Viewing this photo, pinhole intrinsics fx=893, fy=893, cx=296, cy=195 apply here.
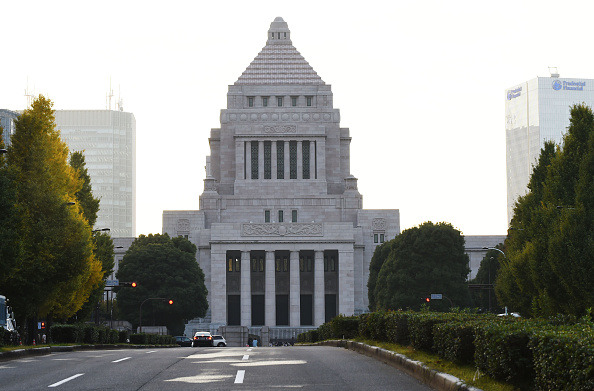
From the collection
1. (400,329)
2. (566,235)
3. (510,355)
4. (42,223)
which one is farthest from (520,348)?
(42,223)

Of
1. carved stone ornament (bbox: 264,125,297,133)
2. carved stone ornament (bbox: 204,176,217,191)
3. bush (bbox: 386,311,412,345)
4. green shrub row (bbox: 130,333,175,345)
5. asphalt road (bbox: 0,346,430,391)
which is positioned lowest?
green shrub row (bbox: 130,333,175,345)

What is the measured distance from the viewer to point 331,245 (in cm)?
10944

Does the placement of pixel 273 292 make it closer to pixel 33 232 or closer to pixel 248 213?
pixel 248 213

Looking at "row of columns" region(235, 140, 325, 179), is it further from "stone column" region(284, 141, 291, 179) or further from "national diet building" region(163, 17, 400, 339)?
"national diet building" region(163, 17, 400, 339)

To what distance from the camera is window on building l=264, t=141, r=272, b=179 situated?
4862 inches

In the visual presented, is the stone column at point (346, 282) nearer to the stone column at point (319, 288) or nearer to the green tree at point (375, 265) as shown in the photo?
the stone column at point (319, 288)

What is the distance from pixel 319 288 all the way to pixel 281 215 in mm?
12926

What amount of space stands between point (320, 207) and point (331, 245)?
976cm

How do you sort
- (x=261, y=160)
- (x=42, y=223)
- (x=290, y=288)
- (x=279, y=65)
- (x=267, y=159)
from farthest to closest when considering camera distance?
(x=279, y=65)
(x=267, y=159)
(x=261, y=160)
(x=290, y=288)
(x=42, y=223)

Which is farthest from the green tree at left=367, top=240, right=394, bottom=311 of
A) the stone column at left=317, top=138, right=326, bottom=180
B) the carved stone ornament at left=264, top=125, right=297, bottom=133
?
the carved stone ornament at left=264, top=125, right=297, bottom=133

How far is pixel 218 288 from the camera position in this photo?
108438mm

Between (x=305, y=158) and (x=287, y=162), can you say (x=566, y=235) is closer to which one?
(x=287, y=162)

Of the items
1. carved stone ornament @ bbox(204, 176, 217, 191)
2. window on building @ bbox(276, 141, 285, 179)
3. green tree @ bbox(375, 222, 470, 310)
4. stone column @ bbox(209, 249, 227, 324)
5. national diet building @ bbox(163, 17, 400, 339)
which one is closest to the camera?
green tree @ bbox(375, 222, 470, 310)

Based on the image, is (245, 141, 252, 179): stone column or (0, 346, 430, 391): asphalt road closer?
(0, 346, 430, 391): asphalt road
